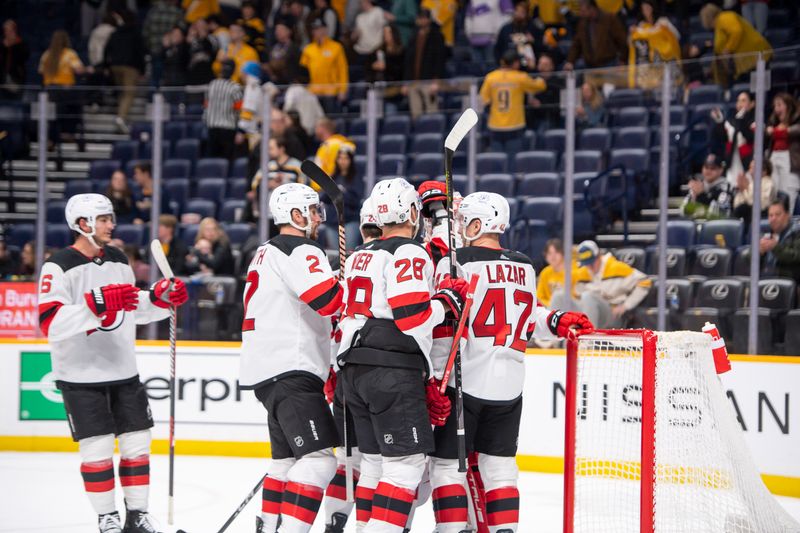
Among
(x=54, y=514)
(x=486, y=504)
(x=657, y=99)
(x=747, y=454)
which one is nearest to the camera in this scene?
(x=486, y=504)

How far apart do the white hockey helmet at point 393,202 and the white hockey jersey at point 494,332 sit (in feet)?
1.05

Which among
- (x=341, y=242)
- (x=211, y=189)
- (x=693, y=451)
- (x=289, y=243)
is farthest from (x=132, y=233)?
(x=693, y=451)

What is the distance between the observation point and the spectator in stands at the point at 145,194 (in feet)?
25.1

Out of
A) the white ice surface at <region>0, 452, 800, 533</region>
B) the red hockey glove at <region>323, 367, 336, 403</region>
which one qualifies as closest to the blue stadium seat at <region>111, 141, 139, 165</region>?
the white ice surface at <region>0, 452, 800, 533</region>

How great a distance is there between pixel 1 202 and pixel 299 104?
2179mm

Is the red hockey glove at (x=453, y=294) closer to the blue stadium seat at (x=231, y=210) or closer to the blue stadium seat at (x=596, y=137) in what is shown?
the blue stadium seat at (x=596, y=137)

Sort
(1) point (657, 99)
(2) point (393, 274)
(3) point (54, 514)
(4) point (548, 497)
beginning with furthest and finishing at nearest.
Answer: (1) point (657, 99) < (4) point (548, 497) < (3) point (54, 514) < (2) point (393, 274)

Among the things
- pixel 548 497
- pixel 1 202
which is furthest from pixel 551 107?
pixel 1 202

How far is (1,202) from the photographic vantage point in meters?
7.61

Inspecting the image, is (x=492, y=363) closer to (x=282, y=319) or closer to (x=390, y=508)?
(x=390, y=508)

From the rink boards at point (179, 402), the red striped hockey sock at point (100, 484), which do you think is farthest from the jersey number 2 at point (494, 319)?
the rink boards at point (179, 402)

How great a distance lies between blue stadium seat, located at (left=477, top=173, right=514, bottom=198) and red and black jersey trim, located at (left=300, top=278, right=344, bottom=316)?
3.31 m

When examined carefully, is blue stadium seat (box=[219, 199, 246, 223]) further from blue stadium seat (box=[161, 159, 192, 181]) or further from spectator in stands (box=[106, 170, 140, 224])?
spectator in stands (box=[106, 170, 140, 224])

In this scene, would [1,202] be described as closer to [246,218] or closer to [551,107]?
[246,218]
